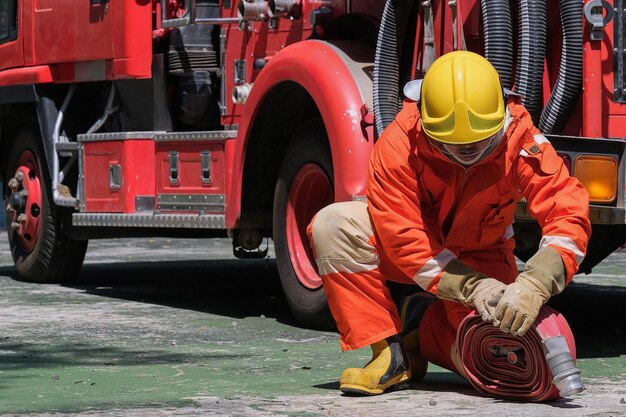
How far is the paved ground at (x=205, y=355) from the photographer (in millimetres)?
5273

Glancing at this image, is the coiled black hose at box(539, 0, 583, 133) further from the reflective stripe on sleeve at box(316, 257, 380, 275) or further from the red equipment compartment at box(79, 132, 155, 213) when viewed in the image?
the red equipment compartment at box(79, 132, 155, 213)

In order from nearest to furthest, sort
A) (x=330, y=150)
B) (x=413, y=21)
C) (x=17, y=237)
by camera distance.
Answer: (x=413, y=21) → (x=330, y=150) → (x=17, y=237)

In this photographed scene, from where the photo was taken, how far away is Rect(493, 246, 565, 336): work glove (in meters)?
5.07

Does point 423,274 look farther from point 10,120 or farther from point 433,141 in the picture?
point 10,120

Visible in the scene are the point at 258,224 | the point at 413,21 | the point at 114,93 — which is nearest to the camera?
the point at 413,21

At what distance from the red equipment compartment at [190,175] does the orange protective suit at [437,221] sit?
2851 millimetres

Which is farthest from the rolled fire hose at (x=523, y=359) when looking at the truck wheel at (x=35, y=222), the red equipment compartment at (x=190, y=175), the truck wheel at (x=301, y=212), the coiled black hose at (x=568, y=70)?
the truck wheel at (x=35, y=222)

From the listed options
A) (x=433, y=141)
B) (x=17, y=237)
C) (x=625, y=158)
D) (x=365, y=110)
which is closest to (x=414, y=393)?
(x=433, y=141)

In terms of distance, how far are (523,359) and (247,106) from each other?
312 cm

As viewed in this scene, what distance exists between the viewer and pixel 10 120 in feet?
35.9

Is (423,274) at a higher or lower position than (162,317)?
higher

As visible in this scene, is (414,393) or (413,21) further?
(413,21)

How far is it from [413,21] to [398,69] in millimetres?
227

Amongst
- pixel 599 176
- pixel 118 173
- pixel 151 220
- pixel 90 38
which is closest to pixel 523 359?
pixel 599 176
